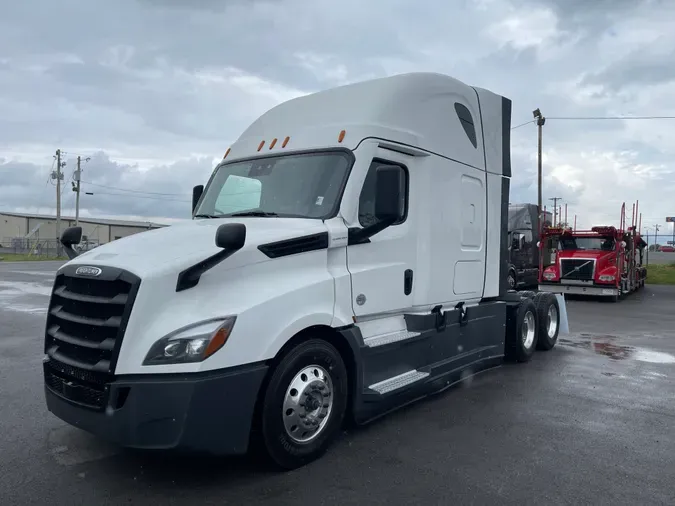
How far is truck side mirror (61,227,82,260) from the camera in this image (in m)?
4.96

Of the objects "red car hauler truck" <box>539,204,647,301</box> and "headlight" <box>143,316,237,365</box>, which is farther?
"red car hauler truck" <box>539,204,647,301</box>

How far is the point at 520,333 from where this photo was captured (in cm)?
814

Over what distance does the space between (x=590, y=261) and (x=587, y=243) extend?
1077 mm

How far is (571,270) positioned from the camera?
19422 millimetres

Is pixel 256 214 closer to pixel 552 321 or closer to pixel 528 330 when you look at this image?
pixel 528 330

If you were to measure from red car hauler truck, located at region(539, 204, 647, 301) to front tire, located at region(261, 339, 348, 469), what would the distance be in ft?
49.9

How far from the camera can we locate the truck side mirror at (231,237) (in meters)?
3.79

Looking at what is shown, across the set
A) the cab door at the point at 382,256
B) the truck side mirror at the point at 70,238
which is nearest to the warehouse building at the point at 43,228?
the truck side mirror at the point at 70,238

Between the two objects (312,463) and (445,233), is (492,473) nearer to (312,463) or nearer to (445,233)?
(312,463)

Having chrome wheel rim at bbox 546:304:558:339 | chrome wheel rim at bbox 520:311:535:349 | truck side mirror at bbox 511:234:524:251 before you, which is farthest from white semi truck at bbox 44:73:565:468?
truck side mirror at bbox 511:234:524:251

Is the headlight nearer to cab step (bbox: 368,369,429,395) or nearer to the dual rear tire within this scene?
cab step (bbox: 368,369,429,395)

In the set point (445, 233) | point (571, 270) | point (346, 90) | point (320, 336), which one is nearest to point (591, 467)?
point (320, 336)

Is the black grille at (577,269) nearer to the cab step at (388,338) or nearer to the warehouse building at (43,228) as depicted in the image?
the cab step at (388,338)

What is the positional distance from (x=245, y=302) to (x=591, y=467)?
9.62ft
